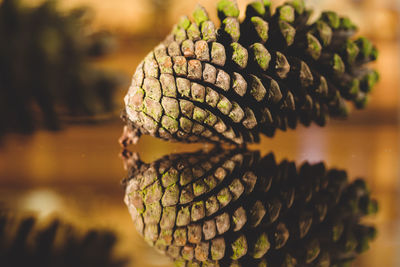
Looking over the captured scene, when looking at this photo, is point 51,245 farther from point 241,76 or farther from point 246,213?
point 241,76

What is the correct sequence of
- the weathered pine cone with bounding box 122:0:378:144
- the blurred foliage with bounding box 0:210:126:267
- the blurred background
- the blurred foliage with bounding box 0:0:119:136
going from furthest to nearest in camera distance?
the blurred foliage with bounding box 0:0:119:136, the weathered pine cone with bounding box 122:0:378:144, the blurred background, the blurred foliage with bounding box 0:210:126:267

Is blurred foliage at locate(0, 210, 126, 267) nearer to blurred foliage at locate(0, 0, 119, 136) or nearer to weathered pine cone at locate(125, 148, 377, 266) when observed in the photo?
weathered pine cone at locate(125, 148, 377, 266)

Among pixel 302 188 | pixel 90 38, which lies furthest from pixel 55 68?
pixel 302 188

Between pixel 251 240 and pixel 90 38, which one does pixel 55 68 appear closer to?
pixel 90 38

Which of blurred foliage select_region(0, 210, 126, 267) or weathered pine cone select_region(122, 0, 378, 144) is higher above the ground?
weathered pine cone select_region(122, 0, 378, 144)

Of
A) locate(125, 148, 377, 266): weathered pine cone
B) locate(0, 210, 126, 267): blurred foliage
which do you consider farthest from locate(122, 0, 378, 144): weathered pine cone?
locate(0, 210, 126, 267): blurred foliage

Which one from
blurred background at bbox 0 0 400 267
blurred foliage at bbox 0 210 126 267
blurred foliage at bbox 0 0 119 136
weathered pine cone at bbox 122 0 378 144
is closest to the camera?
blurred foliage at bbox 0 210 126 267

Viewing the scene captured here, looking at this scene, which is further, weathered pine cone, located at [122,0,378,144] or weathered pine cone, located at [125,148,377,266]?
weathered pine cone, located at [122,0,378,144]
